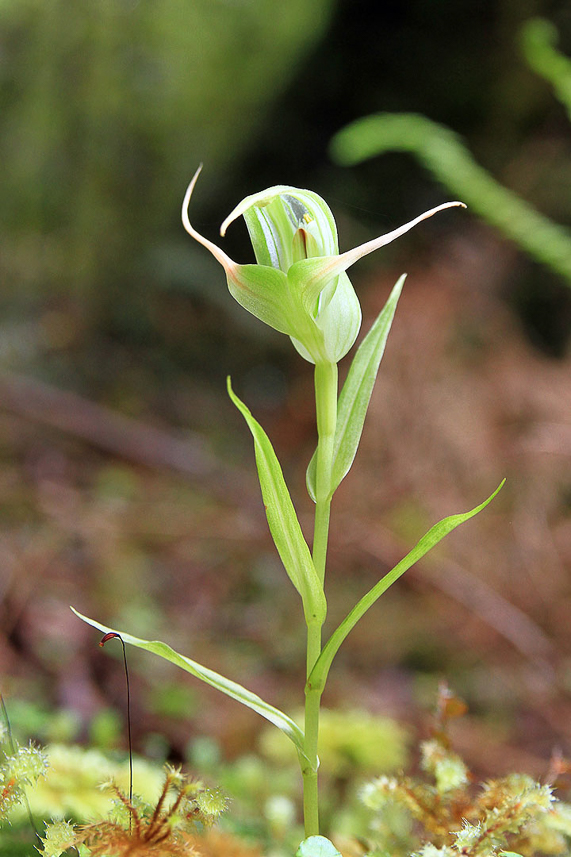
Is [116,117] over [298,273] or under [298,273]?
over

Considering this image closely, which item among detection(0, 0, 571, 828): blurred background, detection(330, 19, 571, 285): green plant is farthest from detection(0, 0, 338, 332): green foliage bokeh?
detection(330, 19, 571, 285): green plant

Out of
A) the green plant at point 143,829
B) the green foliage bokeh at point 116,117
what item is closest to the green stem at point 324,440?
the green plant at point 143,829

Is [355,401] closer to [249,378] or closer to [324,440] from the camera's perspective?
[324,440]

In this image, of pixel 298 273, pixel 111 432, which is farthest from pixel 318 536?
pixel 111 432

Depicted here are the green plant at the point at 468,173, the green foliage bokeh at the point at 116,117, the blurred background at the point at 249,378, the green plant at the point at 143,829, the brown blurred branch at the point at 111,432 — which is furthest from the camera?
the green foliage bokeh at the point at 116,117

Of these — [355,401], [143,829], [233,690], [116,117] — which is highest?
[116,117]

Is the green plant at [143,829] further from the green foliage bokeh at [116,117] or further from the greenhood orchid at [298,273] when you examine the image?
the green foliage bokeh at [116,117]

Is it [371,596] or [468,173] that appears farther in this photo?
[468,173]
